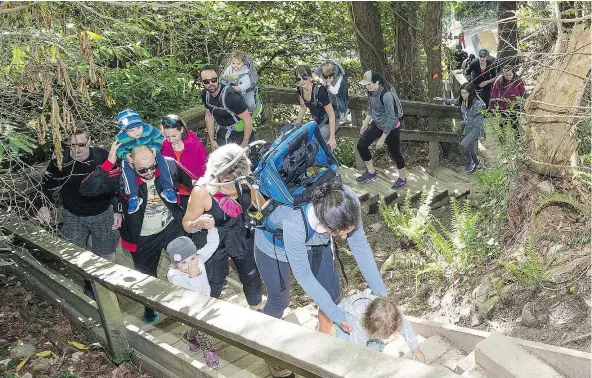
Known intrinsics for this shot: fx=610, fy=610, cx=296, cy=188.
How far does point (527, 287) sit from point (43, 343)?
13.7 feet

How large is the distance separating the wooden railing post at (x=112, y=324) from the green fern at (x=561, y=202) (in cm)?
394

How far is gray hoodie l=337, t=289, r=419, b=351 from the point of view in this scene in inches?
151

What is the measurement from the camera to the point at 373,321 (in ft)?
11.9

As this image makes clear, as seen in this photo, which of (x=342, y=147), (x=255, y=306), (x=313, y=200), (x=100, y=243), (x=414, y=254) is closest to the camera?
(x=313, y=200)

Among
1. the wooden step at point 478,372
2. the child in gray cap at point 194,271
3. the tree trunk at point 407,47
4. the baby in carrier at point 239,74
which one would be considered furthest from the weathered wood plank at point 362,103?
the wooden step at point 478,372

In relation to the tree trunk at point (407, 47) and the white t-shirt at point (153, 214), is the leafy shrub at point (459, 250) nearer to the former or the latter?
the white t-shirt at point (153, 214)

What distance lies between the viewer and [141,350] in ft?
14.6

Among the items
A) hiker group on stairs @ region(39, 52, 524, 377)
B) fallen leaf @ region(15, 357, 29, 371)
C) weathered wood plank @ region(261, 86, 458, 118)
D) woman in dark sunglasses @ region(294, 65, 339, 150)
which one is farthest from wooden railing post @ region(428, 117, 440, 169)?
fallen leaf @ region(15, 357, 29, 371)

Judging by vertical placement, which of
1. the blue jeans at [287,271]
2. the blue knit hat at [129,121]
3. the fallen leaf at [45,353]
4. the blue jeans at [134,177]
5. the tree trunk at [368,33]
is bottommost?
the fallen leaf at [45,353]

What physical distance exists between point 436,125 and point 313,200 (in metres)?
7.51

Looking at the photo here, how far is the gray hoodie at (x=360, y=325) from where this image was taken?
3830 millimetres

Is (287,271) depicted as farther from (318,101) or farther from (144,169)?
(318,101)

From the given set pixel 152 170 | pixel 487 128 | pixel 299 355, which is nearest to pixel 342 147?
pixel 487 128

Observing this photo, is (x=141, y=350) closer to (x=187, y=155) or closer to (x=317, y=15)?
(x=187, y=155)
